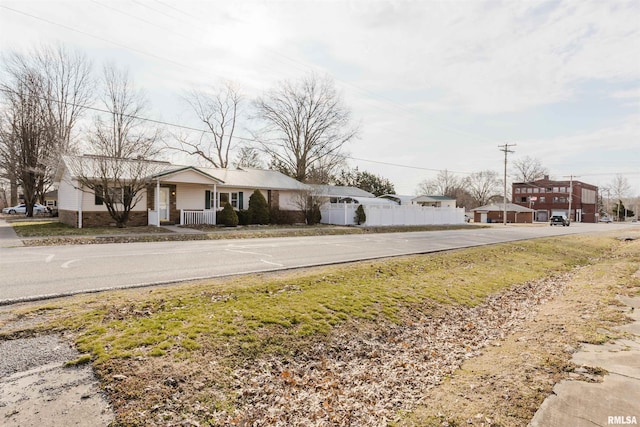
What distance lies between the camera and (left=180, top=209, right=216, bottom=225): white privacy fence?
78.7 feet

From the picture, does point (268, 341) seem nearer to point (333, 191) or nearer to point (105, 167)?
point (105, 167)

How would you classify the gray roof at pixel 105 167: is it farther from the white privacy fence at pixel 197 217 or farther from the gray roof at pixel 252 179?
the gray roof at pixel 252 179

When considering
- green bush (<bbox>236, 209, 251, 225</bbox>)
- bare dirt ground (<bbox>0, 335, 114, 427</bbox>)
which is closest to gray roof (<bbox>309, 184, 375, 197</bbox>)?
green bush (<bbox>236, 209, 251, 225</bbox>)

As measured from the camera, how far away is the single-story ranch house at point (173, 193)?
20.7 metres

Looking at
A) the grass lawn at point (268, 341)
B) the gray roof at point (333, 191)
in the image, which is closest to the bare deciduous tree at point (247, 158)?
the gray roof at point (333, 191)

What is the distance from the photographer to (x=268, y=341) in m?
4.94

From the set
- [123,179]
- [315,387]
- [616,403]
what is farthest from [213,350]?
[123,179]

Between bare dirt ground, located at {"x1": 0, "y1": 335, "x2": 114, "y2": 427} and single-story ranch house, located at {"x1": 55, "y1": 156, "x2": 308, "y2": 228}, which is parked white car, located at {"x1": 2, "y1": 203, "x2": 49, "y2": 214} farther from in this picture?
bare dirt ground, located at {"x1": 0, "y1": 335, "x2": 114, "y2": 427}

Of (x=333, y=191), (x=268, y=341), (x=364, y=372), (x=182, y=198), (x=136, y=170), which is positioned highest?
(x=136, y=170)

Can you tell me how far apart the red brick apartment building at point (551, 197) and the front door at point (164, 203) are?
82.1m

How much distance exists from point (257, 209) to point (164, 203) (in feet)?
20.9

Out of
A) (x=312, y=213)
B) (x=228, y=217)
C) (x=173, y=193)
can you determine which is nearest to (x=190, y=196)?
Answer: (x=173, y=193)

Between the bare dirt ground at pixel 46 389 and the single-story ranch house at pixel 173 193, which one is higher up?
the single-story ranch house at pixel 173 193

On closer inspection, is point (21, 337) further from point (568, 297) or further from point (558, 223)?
point (558, 223)
